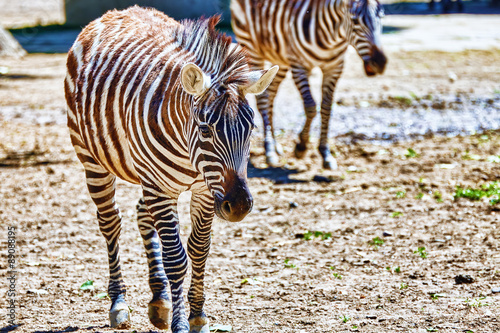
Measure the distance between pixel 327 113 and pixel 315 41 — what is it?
97 cm

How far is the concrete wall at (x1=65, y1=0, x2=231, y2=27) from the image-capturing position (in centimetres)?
2158

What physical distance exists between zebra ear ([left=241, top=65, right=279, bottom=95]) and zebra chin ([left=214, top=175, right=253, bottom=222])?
1.73 feet

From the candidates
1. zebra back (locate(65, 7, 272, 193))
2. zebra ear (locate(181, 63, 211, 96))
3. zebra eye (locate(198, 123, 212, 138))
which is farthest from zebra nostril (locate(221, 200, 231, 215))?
zebra ear (locate(181, 63, 211, 96))

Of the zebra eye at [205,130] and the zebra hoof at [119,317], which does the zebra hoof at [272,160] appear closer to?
the zebra hoof at [119,317]

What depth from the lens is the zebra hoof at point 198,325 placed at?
14.6 ft

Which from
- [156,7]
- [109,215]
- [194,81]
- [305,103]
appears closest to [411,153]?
[305,103]

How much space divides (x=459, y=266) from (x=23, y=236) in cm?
404

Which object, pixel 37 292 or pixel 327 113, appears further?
pixel 327 113

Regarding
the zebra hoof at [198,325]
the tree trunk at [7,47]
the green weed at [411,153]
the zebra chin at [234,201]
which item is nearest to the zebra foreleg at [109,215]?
the zebra hoof at [198,325]

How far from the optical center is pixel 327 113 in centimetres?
898

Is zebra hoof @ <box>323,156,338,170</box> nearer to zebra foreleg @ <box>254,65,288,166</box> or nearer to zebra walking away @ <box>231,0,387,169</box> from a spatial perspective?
zebra walking away @ <box>231,0,387,169</box>

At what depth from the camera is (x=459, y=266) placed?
18.4ft

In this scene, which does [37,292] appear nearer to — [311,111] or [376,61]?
[311,111]

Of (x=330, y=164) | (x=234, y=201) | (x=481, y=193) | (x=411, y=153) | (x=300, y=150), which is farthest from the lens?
(x=411, y=153)
